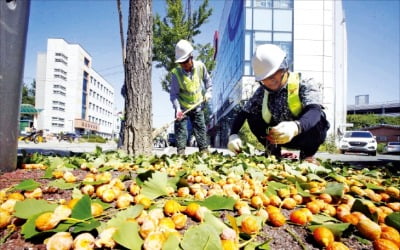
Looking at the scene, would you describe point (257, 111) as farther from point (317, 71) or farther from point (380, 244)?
point (317, 71)

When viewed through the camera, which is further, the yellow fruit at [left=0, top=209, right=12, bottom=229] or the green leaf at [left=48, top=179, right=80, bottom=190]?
the green leaf at [left=48, top=179, right=80, bottom=190]

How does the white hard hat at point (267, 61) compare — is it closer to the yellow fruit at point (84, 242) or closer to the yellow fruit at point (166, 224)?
the yellow fruit at point (166, 224)

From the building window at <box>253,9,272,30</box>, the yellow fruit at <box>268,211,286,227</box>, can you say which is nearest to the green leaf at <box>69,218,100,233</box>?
the yellow fruit at <box>268,211,286,227</box>

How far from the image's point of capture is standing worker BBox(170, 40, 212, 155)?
4.37 m

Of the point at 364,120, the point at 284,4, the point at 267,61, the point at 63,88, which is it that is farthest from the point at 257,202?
the point at 63,88

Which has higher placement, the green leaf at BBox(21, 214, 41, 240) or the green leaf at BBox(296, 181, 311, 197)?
the green leaf at BBox(296, 181, 311, 197)

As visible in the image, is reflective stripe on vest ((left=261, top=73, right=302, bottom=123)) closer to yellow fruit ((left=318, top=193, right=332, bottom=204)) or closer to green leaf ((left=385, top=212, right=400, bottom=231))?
yellow fruit ((left=318, top=193, right=332, bottom=204))

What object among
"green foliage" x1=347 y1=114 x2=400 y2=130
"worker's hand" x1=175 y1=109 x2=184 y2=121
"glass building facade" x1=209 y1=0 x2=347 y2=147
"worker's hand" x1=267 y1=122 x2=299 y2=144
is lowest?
"worker's hand" x1=267 y1=122 x2=299 y2=144

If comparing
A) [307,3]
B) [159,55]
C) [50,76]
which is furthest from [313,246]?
[50,76]

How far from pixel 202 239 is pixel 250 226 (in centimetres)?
20

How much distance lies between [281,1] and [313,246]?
2493 cm

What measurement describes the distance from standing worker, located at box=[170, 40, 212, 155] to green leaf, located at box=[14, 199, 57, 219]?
11.1 ft

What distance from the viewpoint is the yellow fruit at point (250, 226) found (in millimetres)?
824

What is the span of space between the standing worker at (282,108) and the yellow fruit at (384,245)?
1569 millimetres
